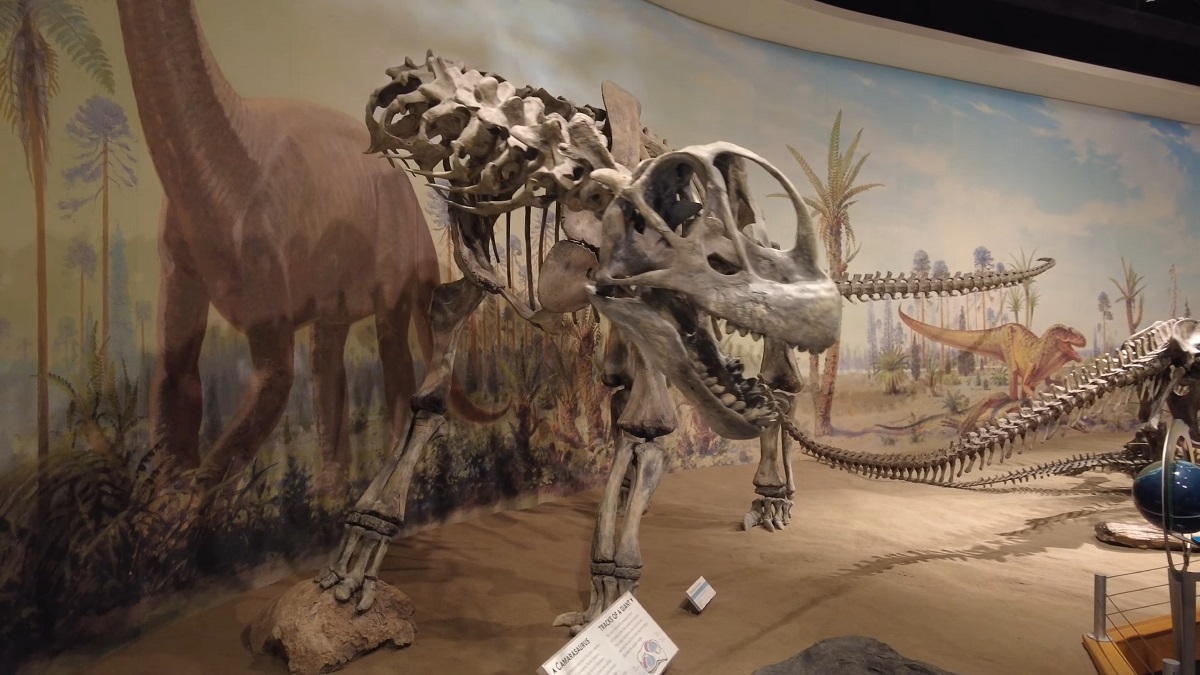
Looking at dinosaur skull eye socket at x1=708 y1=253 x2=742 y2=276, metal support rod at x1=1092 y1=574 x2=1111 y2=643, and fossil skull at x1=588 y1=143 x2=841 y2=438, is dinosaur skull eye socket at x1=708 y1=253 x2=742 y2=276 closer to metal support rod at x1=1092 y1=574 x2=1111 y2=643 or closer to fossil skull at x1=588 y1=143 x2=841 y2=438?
fossil skull at x1=588 y1=143 x2=841 y2=438

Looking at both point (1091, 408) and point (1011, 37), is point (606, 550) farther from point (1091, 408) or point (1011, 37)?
point (1011, 37)

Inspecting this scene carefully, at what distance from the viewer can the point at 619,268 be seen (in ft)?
7.84

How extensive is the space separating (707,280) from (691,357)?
30cm

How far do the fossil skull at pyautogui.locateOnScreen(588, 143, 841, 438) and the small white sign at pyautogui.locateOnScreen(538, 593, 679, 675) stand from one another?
0.77 m

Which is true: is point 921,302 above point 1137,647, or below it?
above

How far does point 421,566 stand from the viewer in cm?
392

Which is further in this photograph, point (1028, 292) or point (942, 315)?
point (1028, 292)

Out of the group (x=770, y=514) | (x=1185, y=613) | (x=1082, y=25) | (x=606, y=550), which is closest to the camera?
(x=1185, y=613)

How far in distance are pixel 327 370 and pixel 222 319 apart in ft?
2.23

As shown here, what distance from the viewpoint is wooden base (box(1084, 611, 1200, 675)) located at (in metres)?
2.57

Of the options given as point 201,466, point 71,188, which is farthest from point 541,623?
point 71,188

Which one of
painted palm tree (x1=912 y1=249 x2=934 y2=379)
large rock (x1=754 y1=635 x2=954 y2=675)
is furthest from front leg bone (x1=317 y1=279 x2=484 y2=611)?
painted palm tree (x1=912 y1=249 x2=934 y2=379)

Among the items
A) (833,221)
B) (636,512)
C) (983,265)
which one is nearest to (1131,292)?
(983,265)

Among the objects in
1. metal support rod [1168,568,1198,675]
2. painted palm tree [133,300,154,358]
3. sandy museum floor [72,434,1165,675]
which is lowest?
sandy museum floor [72,434,1165,675]
